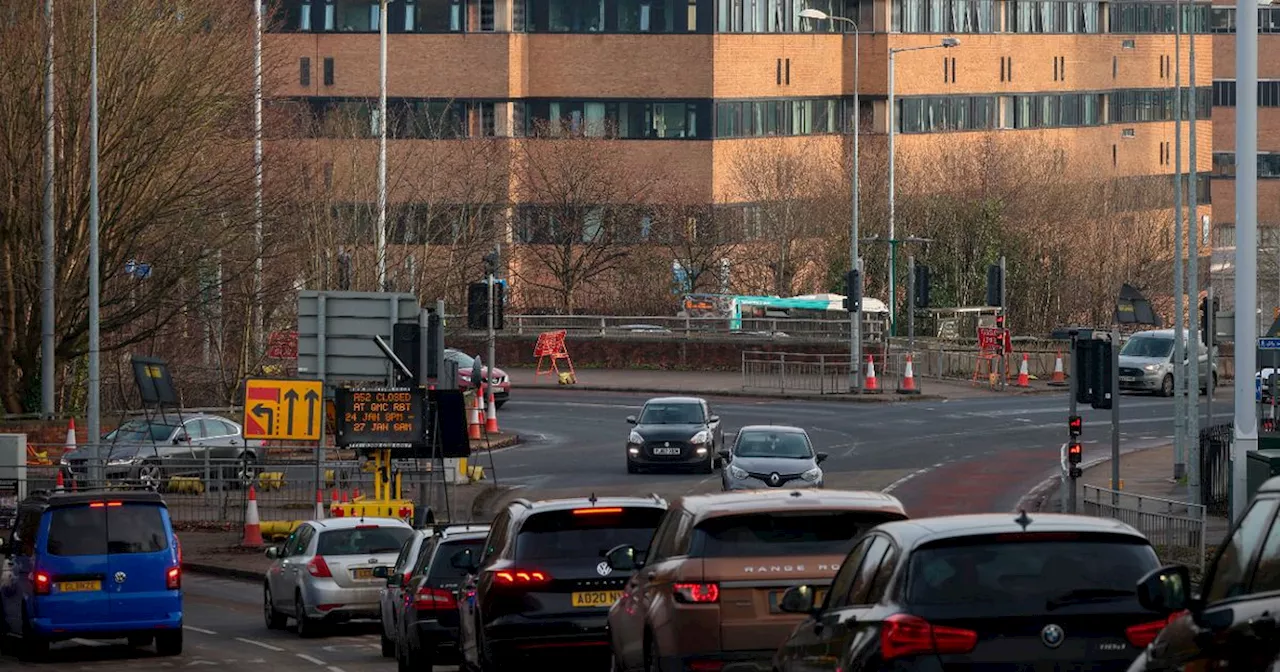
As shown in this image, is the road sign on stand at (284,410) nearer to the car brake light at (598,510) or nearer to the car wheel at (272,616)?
the car wheel at (272,616)

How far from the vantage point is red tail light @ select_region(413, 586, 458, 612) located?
62.4 feet

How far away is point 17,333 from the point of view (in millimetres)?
42719

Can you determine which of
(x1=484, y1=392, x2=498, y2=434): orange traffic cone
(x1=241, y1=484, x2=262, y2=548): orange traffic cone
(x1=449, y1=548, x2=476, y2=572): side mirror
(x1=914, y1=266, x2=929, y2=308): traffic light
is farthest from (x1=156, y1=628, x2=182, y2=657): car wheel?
(x1=914, y1=266, x2=929, y2=308): traffic light

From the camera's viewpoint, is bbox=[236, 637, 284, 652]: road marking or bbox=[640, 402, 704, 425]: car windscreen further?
bbox=[640, 402, 704, 425]: car windscreen

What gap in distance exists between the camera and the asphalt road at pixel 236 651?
21328mm

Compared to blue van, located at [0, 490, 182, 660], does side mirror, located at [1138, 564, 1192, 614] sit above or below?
above

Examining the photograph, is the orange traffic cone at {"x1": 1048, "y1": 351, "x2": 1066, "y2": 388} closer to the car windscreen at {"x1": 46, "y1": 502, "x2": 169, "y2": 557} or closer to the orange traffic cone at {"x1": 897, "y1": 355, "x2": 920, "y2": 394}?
the orange traffic cone at {"x1": 897, "y1": 355, "x2": 920, "y2": 394}

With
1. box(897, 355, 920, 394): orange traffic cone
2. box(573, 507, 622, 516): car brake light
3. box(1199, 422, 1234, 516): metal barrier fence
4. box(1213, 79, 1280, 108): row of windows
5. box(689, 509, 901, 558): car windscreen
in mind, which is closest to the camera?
box(689, 509, 901, 558): car windscreen

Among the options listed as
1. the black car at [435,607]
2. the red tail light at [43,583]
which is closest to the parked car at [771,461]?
the red tail light at [43,583]

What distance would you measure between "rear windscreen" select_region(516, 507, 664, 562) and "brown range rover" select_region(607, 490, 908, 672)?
239 centimetres

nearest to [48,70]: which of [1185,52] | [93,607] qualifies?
[93,607]

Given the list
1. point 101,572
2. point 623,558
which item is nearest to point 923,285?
point 101,572

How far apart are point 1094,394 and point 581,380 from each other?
1312 inches

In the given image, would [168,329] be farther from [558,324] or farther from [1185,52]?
[1185,52]
